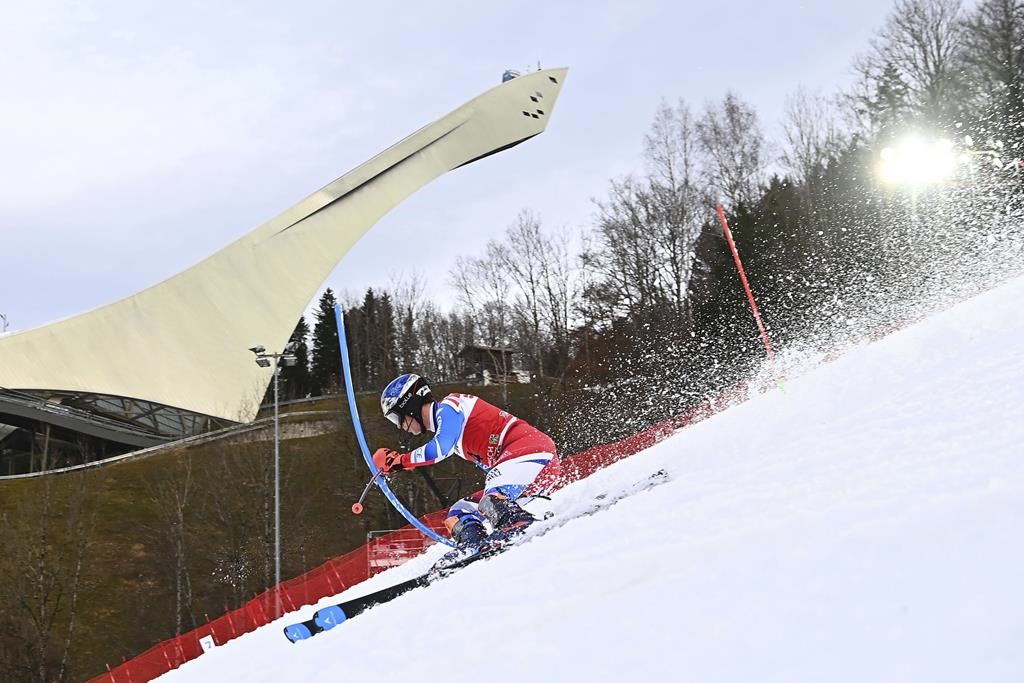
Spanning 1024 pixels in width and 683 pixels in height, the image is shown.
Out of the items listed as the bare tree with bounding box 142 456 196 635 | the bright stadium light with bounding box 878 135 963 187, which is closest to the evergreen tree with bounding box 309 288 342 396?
the bare tree with bounding box 142 456 196 635

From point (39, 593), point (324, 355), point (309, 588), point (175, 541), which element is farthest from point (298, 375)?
point (309, 588)

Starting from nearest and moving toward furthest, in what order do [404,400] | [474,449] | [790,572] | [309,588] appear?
1. [790,572]
2. [404,400]
3. [474,449]
4. [309,588]

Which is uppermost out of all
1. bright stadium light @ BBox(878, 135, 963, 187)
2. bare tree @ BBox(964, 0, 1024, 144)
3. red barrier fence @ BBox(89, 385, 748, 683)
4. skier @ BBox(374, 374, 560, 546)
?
bare tree @ BBox(964, 0, 1024, 144)

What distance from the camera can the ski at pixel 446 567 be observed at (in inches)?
238

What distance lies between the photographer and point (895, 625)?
259cm

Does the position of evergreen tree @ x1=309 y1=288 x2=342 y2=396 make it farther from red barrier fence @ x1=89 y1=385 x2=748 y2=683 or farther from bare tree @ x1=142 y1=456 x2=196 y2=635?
red barrier fence @ x1=89 y1=385 x2=748 y2=683

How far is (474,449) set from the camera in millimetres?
6414

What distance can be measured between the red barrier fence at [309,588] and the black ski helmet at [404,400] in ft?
17.9

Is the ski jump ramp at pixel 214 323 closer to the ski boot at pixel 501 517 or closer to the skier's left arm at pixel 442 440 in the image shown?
the skier's left arm at pixel 442 440

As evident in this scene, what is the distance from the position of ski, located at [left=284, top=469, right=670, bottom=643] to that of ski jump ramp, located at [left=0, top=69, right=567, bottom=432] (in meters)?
29.2

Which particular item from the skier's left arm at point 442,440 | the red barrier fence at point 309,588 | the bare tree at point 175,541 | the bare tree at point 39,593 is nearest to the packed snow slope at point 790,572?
the skier's left arm at point 442,440

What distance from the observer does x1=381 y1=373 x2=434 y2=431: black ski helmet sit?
627 centimetres

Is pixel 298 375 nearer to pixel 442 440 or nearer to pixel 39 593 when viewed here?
pixel 39 593

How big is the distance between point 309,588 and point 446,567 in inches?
289
